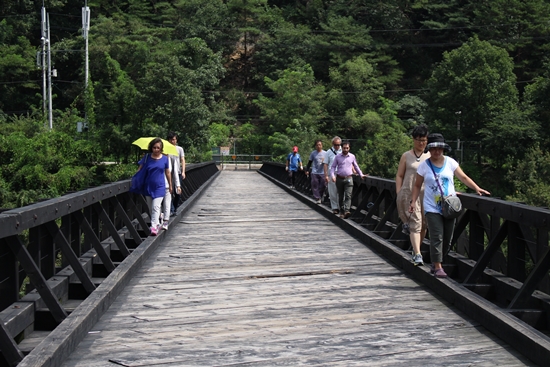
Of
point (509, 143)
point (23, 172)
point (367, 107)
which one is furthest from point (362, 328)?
point (367, 107)

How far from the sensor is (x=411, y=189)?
7.62 m

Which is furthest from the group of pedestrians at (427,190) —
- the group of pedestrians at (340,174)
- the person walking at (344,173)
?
the person walking at (344,173)

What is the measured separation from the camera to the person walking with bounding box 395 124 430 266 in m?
7.30

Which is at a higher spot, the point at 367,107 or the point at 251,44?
the point at 251,44

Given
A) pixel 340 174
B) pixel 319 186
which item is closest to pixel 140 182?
pixel 340 174

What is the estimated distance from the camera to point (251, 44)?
89812 millimetres

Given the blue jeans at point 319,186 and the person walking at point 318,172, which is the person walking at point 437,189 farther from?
the blue jeans at point 319,186

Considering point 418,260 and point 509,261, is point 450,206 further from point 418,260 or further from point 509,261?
point 418,260

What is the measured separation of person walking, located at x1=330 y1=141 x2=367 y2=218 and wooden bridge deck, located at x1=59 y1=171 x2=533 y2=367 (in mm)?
2702

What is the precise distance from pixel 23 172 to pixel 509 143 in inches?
1421

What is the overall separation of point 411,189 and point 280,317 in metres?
2.56

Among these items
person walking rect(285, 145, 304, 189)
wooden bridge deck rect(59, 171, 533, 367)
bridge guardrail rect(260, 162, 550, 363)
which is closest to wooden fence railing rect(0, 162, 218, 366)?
wooden bridge deck rect(59, 171, 533, 367)

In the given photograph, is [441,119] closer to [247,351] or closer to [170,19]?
[170,19]

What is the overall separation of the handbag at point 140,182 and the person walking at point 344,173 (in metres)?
3.99
